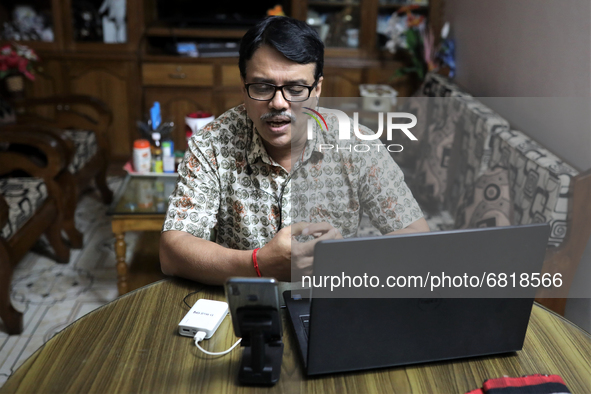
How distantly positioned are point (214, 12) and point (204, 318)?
3.17m

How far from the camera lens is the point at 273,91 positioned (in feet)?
3.86

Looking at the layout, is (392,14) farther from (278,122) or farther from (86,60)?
(278,122)

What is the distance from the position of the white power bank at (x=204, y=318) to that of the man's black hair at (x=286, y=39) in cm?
57

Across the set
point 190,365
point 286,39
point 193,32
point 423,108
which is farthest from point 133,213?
point 193,32

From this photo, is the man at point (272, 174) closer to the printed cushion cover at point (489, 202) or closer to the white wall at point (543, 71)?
the printed cushion cover at point (489, 202)

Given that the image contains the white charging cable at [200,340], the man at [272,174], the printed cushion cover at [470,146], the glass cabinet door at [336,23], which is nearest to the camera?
the white charging cable at [200,340]

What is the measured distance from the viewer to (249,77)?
3.91 ft

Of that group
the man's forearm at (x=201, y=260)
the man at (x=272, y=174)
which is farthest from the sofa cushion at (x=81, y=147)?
the man's forearm at (x=201, y=260)

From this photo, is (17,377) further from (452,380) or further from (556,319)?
(556,319)

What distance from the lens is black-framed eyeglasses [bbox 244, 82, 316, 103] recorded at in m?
1.17

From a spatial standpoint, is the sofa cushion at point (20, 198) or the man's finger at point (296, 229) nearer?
the man's finger at point (296, 229)

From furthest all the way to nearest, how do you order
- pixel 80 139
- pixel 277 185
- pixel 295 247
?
pixel 80 139 < pixel 277 185 < pixel 295 247

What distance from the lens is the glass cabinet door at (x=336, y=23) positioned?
3.57 m

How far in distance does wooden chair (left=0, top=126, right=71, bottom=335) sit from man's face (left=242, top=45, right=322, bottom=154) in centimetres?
123
